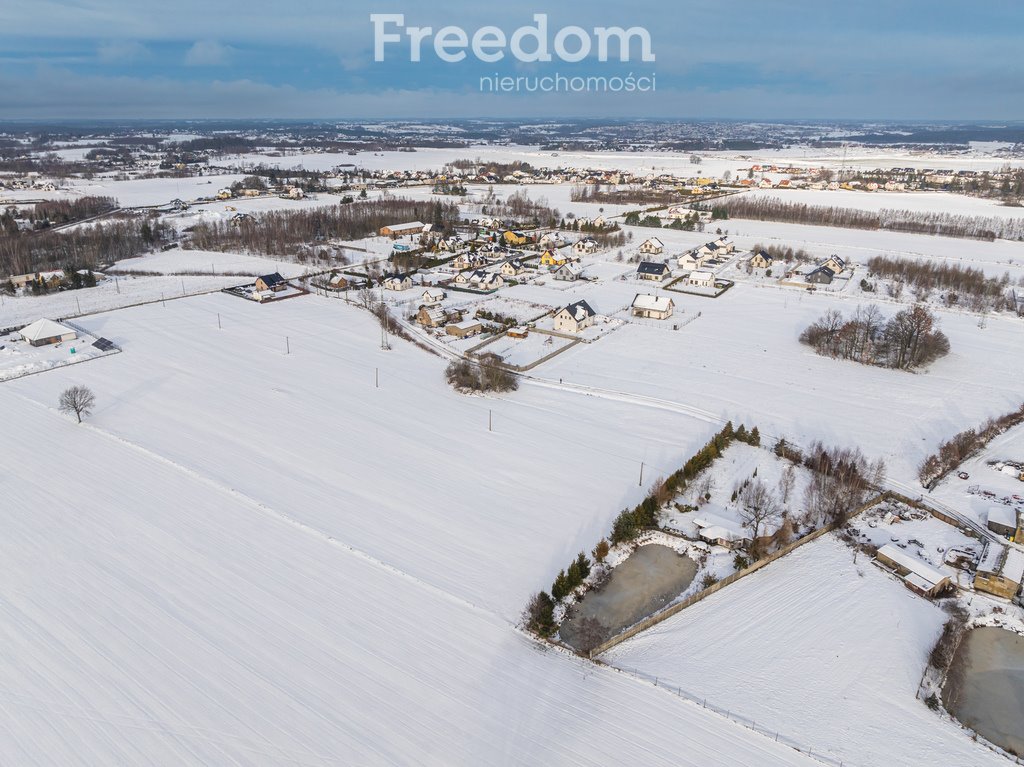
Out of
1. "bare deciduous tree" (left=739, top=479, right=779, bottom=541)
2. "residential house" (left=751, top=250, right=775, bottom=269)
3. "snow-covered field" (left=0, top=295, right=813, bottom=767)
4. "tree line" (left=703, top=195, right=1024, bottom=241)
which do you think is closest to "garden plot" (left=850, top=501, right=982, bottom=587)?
"bare deciduous tree" (left=739, top=479, right=779, bottom=541)

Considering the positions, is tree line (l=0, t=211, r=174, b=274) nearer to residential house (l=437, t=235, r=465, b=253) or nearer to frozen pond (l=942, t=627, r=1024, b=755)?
residential house (l=437, t=235, r=465, b=253)

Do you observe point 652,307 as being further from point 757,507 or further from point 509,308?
point 757,507

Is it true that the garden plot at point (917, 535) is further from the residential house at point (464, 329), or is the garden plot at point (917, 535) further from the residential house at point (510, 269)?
the residential house at point (510, 269)

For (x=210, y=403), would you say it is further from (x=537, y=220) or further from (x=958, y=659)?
(x=537, y=220)

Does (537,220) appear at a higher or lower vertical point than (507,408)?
higher

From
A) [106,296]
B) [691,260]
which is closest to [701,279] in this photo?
[691,260]

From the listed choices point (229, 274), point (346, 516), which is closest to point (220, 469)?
point (346, 516)
